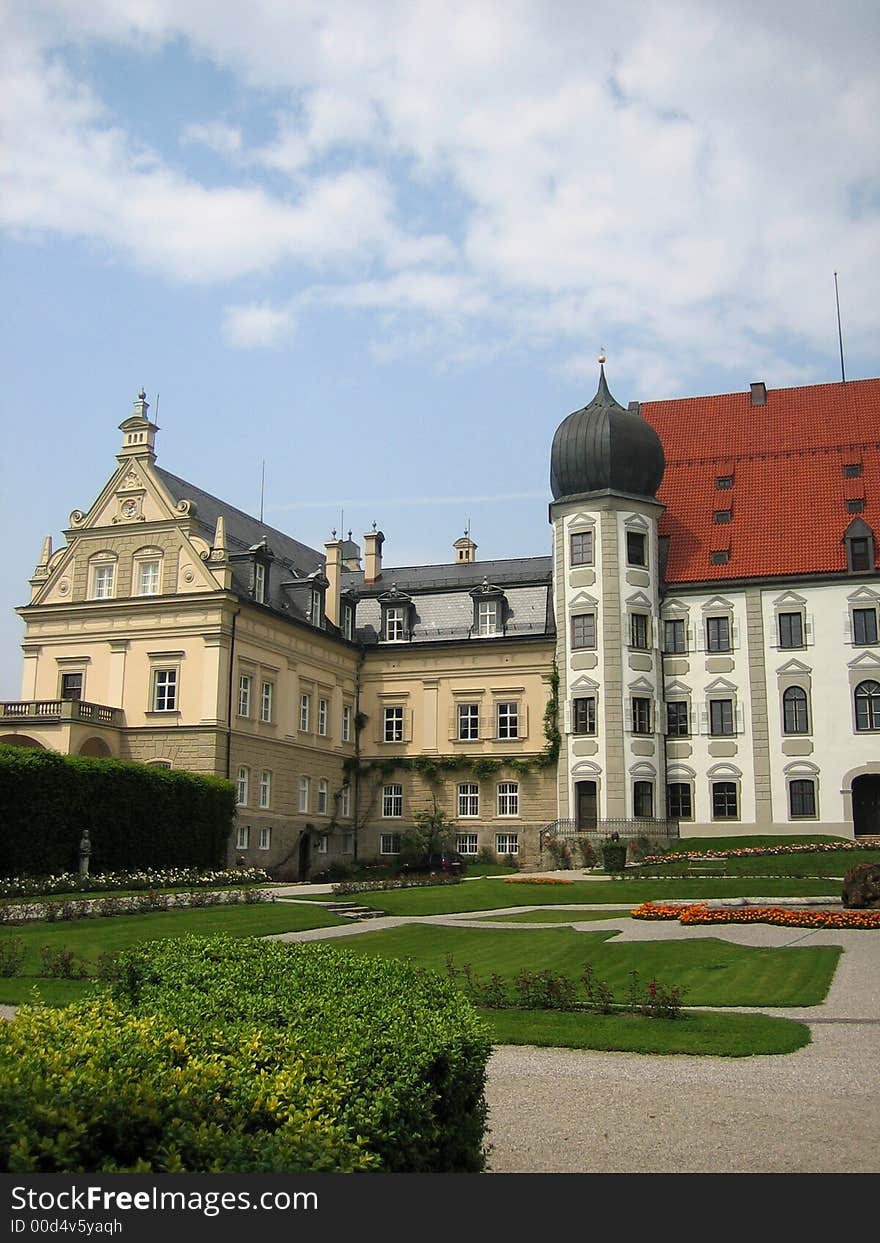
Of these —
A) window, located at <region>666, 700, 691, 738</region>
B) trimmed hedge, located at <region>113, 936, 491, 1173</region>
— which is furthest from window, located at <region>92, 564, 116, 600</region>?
trimmed hedge, located at <region>113, 936, 491, 1173</region>

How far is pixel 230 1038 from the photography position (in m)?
6.46

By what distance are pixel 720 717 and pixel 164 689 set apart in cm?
2278

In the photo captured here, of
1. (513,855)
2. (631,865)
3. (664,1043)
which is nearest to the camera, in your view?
(664,1043)

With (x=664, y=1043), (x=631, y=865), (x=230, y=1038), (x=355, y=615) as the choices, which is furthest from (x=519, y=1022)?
(x=355, y=615)

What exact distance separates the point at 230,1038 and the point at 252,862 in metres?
39.1

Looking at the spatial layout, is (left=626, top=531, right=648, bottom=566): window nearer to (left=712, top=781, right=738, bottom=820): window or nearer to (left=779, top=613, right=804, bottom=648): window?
(left=779, top=613, right=804, bottom=648): window

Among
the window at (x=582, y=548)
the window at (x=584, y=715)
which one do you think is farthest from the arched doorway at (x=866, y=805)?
the window at (x=582, y=548)

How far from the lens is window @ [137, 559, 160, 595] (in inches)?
1769

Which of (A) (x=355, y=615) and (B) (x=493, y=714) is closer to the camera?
(B) (x=493, y=714)

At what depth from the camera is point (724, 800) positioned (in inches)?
1902

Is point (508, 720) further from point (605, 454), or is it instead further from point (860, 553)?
point (860, 553)

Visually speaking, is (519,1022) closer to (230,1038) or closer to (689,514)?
(230,1038)

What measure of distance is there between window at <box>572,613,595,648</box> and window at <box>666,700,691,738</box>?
15.0 ft

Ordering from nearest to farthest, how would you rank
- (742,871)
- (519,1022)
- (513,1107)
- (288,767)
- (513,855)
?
(513,1107) < (519,1022) < (742,871) < (288,767) < (513,855)
